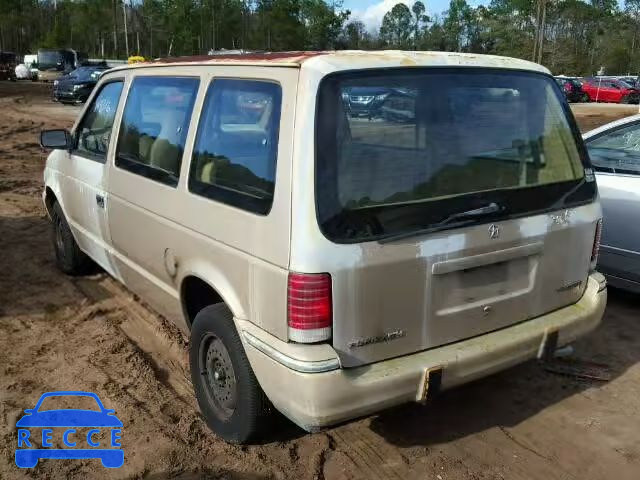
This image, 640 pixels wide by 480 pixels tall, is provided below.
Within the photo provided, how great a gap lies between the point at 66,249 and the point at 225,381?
9.97 feet

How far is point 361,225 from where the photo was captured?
2.66 meters

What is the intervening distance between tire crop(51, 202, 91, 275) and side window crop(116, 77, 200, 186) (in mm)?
1706

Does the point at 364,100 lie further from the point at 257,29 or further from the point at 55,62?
the point at 257,29

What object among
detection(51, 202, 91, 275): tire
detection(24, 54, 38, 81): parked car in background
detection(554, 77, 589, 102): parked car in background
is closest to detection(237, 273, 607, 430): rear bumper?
detection(51, 202, 91, 275): tire

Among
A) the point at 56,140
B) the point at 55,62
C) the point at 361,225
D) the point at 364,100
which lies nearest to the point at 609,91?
the point at 55,62

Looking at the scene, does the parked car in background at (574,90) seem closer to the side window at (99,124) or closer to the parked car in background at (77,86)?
the parked car in background at (77,86)

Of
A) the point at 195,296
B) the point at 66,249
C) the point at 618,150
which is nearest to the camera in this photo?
the point at 195,296

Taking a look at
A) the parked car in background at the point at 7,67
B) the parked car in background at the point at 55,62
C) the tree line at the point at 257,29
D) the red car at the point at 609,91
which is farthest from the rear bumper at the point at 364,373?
the tree line at the point at 257,29

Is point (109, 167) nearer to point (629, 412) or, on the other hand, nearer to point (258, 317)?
point (258, 317)

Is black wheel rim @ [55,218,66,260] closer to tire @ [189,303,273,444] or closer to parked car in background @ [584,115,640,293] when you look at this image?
tire @ [189,303,273,444]

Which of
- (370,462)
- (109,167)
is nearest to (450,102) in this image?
(370,462)

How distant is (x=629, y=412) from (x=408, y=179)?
2.03 m

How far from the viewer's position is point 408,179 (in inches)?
112

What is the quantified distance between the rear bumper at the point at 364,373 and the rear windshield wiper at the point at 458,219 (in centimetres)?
55
